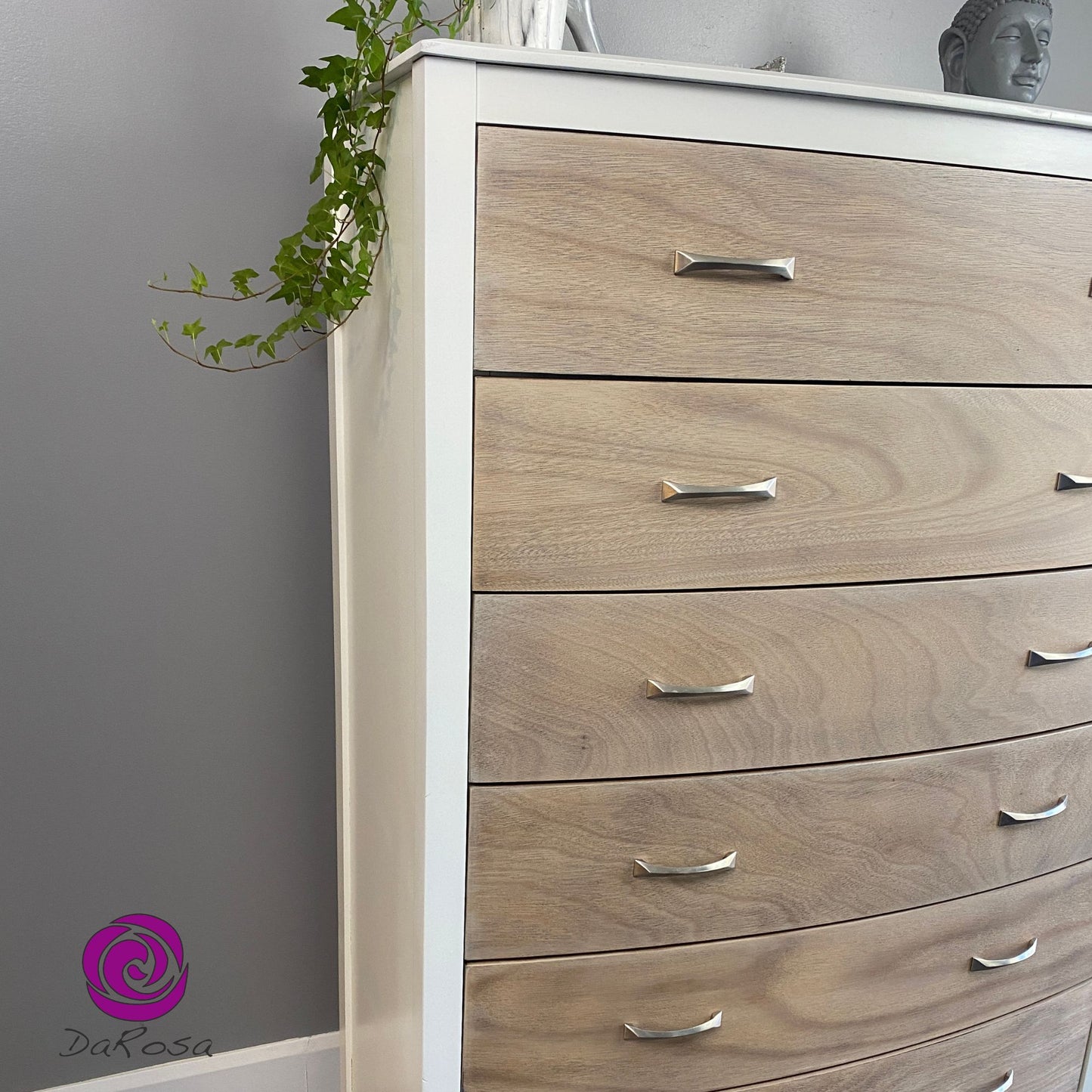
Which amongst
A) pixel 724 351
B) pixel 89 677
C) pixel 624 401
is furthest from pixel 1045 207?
pixel 89 677

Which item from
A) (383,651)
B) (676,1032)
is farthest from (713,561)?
(676,1032)

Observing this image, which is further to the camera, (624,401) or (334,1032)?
(334,1032)

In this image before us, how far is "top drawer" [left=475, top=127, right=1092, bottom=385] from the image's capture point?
78 centimetres

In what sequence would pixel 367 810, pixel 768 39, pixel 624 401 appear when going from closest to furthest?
pixel 624 401
pixel 367 810
pixel 768 39

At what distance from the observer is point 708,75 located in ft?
2.57

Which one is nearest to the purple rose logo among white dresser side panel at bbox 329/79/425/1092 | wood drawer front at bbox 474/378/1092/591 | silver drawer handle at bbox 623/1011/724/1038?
white dresser side panel at bbox 329/79/425/1092

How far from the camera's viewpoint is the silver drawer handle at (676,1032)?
95 centimetres

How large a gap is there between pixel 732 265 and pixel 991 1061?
1000 millimetres

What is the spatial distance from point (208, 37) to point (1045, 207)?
94 cm

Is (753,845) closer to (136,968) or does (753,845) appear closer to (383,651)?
(383,651)

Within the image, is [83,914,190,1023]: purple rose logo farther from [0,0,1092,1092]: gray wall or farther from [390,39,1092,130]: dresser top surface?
→ [390,39,1092,130]: dresser top surface

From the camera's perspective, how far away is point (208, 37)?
1116mm

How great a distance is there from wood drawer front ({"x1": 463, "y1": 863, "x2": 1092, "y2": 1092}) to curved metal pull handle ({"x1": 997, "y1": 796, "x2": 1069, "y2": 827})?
9cm

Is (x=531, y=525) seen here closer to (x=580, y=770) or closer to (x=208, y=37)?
(x=580, y=770)
